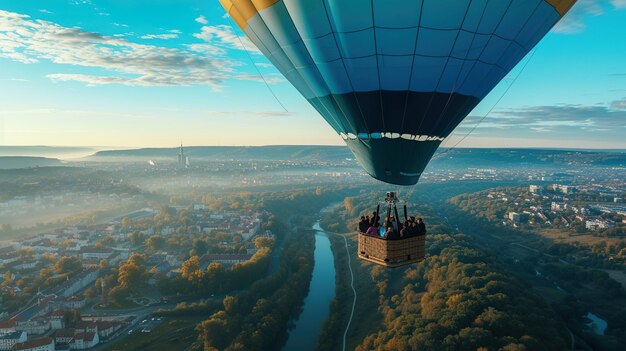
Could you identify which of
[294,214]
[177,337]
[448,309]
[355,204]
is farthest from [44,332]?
[355,204]

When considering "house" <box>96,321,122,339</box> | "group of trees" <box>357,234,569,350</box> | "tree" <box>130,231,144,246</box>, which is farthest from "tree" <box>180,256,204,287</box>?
"tree" <box>130,231,144,246</box>

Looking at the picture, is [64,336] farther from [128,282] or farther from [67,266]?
[67,266]

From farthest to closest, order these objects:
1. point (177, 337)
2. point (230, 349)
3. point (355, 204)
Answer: point (355, 204)
point (177, 337)
point (230, 349)

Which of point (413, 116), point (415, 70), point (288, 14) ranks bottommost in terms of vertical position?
point (413, 116)

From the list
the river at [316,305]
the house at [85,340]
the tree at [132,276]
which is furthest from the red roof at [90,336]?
the river at [316,305]

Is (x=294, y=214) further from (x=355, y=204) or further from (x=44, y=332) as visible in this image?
(x=44, y=332)

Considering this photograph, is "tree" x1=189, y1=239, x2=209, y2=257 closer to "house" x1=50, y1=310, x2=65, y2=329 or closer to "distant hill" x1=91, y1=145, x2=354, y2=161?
"house" x1=50, y1=310, x2=65, y2=329

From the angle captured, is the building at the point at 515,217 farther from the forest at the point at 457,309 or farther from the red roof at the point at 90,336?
the red roof at the point at 90,336
